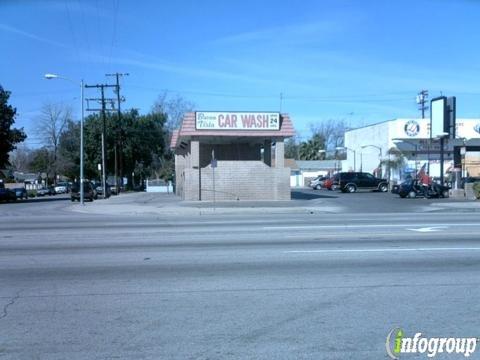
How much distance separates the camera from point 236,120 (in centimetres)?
3525

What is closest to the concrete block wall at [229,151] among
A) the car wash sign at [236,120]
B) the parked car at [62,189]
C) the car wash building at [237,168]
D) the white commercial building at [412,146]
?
the car wash building at [237,168]

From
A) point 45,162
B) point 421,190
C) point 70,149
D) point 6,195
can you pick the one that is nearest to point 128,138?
point 70,149

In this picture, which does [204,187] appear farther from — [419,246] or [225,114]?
[419,246]

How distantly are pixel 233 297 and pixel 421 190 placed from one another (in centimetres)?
3398

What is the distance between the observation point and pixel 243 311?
274 inches

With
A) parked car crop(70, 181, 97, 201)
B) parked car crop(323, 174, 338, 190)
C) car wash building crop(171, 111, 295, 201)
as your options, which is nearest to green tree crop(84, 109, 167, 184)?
parked car crop(70, 181, 97, 201)

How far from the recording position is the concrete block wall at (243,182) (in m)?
35.3

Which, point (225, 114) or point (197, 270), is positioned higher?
point (225, 114)

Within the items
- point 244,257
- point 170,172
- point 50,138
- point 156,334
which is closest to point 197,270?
point 244,257

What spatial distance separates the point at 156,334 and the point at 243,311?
1295 millimetres

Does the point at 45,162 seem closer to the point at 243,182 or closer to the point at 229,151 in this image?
the point at 229,151

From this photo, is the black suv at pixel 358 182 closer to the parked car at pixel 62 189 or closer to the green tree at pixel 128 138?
the green tree at pixel 128 138

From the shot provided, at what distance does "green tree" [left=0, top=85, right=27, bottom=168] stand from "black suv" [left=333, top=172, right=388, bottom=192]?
2835 cm

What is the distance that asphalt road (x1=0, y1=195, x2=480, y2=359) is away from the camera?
5762mm
